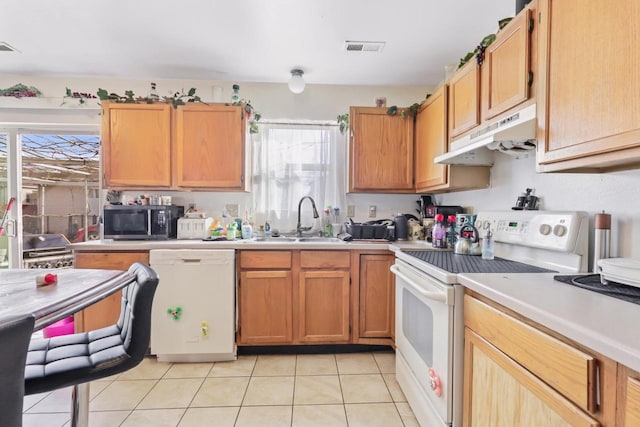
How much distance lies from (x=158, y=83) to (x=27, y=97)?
114 centimetres

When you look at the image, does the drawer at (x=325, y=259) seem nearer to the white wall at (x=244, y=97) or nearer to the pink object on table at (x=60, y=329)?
the white wall at (x=244, y=97)

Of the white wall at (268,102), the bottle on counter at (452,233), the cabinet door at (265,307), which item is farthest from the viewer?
the white wall at (268,102)

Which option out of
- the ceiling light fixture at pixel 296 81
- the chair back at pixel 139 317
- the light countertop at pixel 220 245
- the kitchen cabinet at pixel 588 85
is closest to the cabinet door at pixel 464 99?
the kitchen cabinet at pixel 588 85

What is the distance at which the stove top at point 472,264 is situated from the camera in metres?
1.36

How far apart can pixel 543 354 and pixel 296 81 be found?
2.57m

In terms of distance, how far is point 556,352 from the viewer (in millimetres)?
766

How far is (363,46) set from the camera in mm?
2299

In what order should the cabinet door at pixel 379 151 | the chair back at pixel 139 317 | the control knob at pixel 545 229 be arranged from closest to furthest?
the chair back at pixel 139 317 → the control knob at pixel 545 229 → the cabinet door at pixel 379 151

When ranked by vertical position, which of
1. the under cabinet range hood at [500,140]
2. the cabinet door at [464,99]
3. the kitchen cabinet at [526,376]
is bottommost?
the kitchen cabinet at [526,376]

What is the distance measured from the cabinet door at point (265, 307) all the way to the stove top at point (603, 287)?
1.70 metres

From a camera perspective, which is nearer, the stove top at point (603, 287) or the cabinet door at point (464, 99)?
the stove top at point (603, 287)

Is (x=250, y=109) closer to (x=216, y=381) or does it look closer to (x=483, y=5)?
(x=483, y=5)

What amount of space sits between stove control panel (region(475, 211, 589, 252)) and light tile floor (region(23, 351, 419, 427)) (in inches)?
44.5

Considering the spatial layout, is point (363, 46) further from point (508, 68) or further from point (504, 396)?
point (504, 396)
